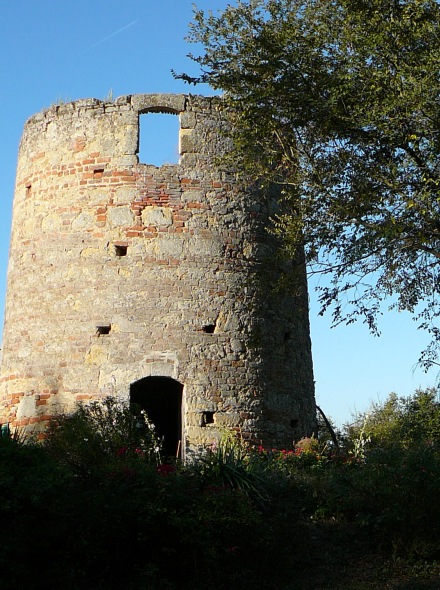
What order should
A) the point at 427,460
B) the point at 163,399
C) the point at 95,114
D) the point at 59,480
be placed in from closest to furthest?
1. the point at 59,480
2. the point at 427,460
3. the point at 95,114
4. the point at 163,399

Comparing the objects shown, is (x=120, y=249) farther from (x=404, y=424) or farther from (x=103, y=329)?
(x=404, y=424)

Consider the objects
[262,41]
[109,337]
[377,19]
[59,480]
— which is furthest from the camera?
[109,337]

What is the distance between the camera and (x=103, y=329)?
13.7 m

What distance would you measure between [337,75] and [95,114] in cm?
507

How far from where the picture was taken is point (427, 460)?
10234 mm

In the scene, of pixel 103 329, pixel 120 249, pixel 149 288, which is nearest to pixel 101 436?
pixel 103 329

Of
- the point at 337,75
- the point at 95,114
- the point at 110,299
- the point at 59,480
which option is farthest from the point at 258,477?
the point at 95,114

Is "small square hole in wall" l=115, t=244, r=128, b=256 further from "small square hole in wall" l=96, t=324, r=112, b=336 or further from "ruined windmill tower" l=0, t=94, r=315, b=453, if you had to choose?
"small square hole in wall" l=96, t=324, r=112, b=336

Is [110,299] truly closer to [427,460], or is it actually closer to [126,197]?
[126,197]

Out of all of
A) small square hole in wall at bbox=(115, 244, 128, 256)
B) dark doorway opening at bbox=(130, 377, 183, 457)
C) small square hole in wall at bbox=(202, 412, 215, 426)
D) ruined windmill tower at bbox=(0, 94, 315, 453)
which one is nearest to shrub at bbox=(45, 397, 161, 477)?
ruined windmill tower at bbox=(0, 94, 315, 453)

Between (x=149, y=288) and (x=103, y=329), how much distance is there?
100 centimetres

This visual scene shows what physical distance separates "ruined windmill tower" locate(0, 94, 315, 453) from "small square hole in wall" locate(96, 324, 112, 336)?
0.07 m

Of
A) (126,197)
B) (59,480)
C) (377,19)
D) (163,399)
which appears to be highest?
(377,19)

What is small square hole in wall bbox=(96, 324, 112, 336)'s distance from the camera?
13672 mm
